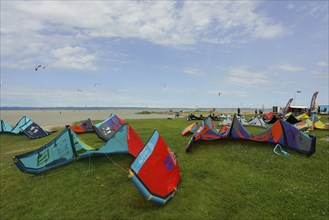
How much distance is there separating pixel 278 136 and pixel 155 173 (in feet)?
32.4

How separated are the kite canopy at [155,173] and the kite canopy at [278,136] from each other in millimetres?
4842

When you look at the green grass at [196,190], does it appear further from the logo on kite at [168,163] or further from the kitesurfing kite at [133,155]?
the logo on kite at [168,163]

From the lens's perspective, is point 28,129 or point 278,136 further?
point 28,129

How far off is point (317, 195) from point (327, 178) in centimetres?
199

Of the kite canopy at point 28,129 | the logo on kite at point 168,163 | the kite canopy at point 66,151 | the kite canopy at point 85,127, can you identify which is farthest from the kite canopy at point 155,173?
the kite canopy at point 28,129

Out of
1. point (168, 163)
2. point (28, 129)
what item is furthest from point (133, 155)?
point (28, 129)

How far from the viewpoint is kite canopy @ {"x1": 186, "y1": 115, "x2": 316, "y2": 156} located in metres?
13.9

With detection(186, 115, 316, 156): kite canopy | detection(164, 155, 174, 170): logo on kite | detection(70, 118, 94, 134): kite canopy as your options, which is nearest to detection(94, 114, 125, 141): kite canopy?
detection(70, 118, 94, 134): kite canopy

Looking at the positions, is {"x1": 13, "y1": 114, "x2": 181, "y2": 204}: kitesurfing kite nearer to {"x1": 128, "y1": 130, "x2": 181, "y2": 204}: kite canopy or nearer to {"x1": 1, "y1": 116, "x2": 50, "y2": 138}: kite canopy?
{"x1": 128, "y1": 130, "x2": 181, "y2": 204}: kite canopy

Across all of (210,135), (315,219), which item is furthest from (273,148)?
(315,219)

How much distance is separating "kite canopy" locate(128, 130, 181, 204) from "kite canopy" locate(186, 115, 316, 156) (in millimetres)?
4842

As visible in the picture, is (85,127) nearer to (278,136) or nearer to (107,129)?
(107,129)

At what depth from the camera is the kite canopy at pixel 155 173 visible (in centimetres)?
826

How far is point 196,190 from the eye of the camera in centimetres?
985
